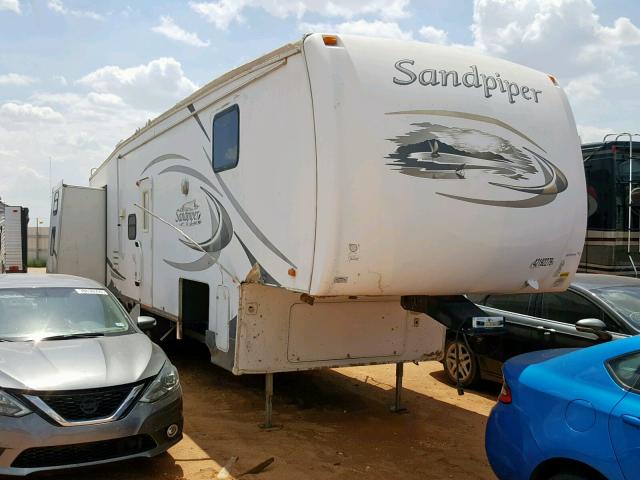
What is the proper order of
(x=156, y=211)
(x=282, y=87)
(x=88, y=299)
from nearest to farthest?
(x=282, y=87), (x=88, y=299), (x=156, y=211)

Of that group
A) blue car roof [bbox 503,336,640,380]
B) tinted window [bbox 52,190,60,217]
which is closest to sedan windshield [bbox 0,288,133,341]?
blue car roof [bbox 503,336,640,380]

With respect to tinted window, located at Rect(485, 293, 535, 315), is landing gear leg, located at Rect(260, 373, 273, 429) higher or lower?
lower

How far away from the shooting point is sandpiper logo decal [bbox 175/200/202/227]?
274 inches

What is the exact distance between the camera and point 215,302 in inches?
250

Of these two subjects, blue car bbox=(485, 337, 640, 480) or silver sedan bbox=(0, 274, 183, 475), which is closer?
blue car bbox=(485, 337, 640, 480)

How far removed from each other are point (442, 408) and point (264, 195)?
11.1 ft

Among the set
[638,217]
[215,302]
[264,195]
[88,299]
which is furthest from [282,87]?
[638,217]

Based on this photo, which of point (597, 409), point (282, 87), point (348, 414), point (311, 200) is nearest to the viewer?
point (597, 409)

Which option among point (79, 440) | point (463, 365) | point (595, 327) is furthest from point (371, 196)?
point (463, 365)

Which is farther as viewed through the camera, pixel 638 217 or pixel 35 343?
pixel 638 217

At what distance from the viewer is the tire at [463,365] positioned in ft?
25.3

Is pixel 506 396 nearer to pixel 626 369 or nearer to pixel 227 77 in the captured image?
pixel 626 369

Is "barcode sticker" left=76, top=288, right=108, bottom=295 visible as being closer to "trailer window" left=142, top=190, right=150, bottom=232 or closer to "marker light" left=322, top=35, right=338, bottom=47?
"trailer window" left=142, top=190, right=150, bottom=232

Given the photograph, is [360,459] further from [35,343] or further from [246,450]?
[35,343]
